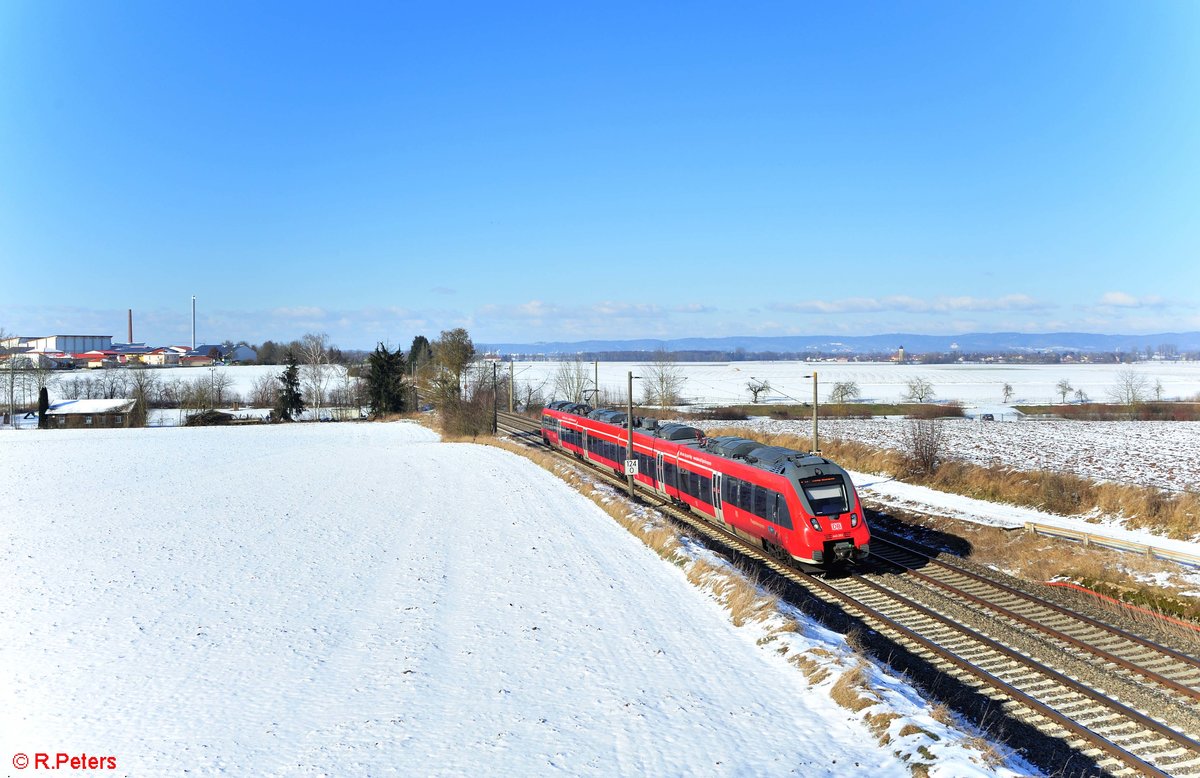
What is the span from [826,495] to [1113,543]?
28.3ft

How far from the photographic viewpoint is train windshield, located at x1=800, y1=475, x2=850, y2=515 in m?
19.8

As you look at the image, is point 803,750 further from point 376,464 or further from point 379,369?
point 379,369

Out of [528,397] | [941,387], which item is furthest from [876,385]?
[528,397]

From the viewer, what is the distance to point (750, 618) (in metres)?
16.6

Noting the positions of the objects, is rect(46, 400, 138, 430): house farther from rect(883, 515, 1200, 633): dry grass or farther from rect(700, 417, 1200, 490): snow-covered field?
rect(883, 515, 1200, 633): dry grass

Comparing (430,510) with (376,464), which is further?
(376,464)

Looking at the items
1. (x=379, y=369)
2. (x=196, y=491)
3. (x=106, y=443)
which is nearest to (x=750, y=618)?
(x=196, y=491)

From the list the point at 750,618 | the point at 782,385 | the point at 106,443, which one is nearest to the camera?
the point at 750,618

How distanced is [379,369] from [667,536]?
75.9 metres

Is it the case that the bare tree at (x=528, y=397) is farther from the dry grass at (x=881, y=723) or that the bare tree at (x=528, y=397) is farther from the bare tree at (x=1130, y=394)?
the dry grass at (x=881, y=723)

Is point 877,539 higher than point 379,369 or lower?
lower

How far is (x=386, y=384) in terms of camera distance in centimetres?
9394

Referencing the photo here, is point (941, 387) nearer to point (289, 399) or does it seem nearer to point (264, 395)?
point (289, 399)

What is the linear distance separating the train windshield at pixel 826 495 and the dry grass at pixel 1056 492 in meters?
10.8
